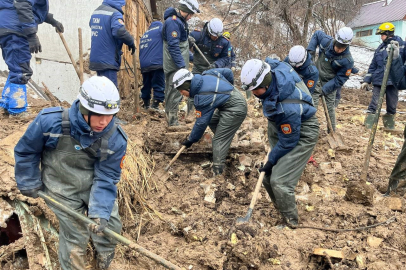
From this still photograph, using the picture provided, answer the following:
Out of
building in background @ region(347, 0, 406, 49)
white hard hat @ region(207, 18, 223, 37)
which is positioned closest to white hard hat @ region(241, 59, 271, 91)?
white hard hat @ region(207, 18, 223, 37)

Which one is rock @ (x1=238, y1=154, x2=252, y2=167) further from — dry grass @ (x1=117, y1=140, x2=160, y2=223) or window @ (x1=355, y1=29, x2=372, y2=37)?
window @ (x1=355, y1=29, x2=372, y2=37)

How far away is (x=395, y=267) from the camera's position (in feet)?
10.3

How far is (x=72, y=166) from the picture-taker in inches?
106

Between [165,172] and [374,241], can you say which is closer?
[374,241]

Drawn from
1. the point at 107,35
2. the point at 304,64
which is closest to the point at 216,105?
the point at 304,64

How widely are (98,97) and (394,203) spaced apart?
3.77 metres

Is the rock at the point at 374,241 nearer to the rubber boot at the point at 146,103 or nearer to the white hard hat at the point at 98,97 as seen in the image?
the white hard hat at the point at 98,97

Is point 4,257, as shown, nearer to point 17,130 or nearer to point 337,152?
point 17,130

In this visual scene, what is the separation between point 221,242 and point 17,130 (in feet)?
9.55

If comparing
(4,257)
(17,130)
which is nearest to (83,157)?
(4,257)

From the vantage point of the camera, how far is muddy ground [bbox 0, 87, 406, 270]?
3328mm

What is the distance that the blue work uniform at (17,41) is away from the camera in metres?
4.26

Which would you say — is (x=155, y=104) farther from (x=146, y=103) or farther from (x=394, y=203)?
(x=394, y=203)

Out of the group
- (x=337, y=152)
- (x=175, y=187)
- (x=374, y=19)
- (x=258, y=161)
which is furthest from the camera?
(x=374, y=19)
